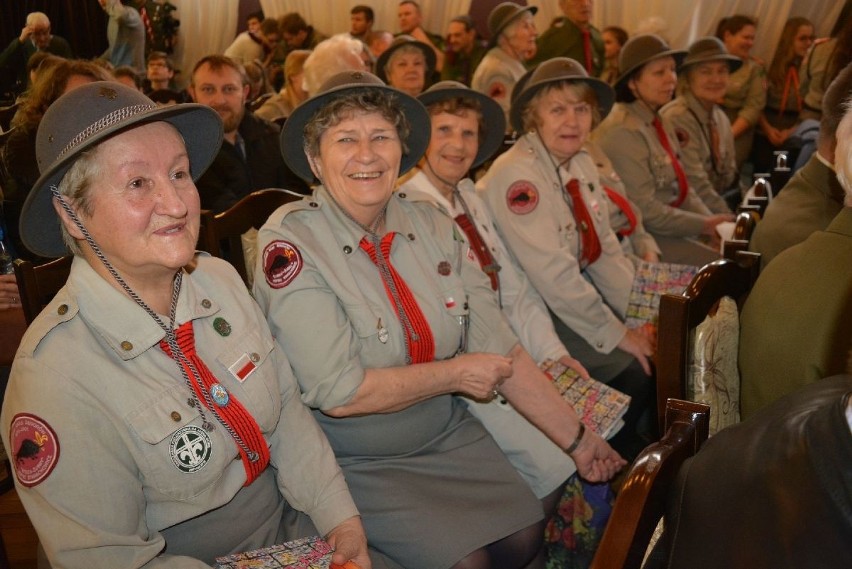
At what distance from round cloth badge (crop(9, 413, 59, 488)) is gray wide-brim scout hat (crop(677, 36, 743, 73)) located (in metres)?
4.17

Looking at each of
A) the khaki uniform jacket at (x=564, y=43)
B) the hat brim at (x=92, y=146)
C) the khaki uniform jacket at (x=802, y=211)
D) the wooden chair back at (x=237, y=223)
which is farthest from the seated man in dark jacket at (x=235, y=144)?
the khaki uniform jacket at (x=564, y=43)

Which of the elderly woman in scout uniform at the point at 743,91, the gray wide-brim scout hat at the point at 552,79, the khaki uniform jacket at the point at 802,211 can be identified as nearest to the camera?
the khaki uniform jacket at the point at 802,211

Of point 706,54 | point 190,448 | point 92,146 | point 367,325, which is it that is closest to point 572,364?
point 367,325

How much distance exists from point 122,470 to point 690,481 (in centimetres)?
91

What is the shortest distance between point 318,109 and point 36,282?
78 cm

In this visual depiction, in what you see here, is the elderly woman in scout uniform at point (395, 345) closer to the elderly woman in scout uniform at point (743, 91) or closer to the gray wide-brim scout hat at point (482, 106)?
the gray wide-brim scout hat at point (482, 106)

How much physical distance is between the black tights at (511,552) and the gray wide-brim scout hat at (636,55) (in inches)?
111

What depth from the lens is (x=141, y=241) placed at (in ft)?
4.34

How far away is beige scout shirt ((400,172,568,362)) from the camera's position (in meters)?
2.49

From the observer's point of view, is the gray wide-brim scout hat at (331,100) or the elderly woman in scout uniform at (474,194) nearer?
the gray wide-brim scout hat at (331,100)

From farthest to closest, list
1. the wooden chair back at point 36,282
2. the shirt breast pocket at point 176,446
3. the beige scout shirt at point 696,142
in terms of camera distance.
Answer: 1. the beige scout shirt at point 696,142
2. the wooden chair back at point 36,282
3. the shirt breast pocket at point 176,446

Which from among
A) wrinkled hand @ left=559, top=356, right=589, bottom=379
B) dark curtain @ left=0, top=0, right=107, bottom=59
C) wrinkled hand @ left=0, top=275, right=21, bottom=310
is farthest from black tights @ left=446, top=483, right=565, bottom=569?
dark curtain @ left=0, top=0, right=107, bottom=59

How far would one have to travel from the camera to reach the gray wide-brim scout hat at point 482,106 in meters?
2.50

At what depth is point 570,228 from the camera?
2.79 meters
